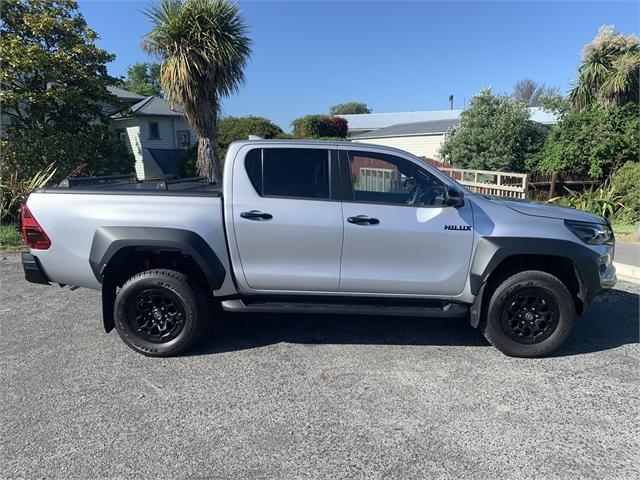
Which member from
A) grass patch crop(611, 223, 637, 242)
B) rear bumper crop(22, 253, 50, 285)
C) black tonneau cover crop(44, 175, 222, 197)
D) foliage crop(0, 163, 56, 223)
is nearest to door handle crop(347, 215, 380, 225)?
black tonneau cover crop(44, 175, 222, 197)

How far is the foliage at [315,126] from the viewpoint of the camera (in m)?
34.3

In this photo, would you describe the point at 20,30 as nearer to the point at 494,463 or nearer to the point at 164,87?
the point at 164,87

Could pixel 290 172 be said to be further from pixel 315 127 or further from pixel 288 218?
pixel 315 127

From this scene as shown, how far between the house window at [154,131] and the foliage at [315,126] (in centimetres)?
1041

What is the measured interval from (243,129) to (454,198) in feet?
73.2

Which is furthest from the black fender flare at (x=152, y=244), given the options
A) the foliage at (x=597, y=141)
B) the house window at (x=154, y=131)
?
the house window at (x=154, y=131)

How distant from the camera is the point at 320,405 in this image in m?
3.30

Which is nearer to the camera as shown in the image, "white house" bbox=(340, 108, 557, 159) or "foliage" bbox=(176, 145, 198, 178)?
"foliage" bbox=(176, 145, 198, 178)

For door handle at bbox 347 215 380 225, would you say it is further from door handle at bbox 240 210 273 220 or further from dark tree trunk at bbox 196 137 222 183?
dark tree trunk at bbox 196 137 222 183

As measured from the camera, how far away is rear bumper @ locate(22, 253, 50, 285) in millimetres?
4152

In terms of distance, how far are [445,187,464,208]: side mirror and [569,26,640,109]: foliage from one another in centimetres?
1137

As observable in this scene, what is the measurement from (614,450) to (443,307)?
161cm

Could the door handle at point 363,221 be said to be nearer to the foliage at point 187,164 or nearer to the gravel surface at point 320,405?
the gravel surface at point 320,405

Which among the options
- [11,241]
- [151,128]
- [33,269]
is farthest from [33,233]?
[151,128]
